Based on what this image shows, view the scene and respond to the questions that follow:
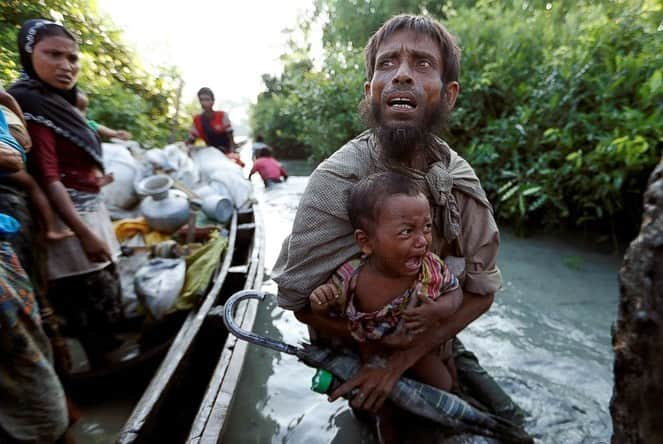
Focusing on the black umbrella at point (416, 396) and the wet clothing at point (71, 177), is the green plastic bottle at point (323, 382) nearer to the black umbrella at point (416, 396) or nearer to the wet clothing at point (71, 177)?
the black umbrella at point (416, 396)

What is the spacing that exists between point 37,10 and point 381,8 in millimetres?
16841

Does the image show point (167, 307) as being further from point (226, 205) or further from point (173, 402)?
point (226, 205)

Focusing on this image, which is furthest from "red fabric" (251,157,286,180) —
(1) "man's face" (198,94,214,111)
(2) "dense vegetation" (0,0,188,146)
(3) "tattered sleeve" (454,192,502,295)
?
→ (3) "tattered sleeve" (454,192,502,295)

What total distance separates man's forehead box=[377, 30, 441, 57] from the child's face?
2.05ft

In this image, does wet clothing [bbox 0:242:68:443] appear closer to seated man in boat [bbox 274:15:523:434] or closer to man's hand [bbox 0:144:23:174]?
man's hand [bbox 0:144:23:174]

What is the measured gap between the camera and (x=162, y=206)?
3566 millimetres

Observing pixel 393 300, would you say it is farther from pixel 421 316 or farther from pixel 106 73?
pixel 106 73

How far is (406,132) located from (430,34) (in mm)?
418

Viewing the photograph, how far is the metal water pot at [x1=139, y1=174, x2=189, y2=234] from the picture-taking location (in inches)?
140

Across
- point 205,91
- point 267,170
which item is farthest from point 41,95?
point 267,170

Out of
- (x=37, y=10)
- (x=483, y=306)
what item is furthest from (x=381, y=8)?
(x=483, y=306)

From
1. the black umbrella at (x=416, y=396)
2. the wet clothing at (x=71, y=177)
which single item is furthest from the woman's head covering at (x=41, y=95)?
the black umbrella at (x=416, y=396)

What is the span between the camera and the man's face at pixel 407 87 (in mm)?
1490

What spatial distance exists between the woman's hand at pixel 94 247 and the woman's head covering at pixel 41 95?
0.51 metres
